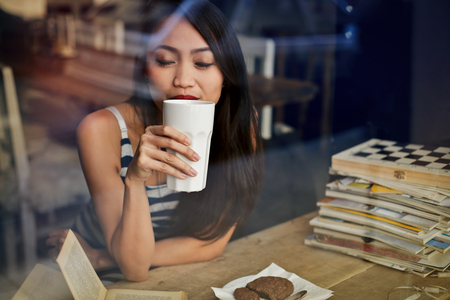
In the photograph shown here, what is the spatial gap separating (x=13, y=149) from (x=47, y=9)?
2.33 feet

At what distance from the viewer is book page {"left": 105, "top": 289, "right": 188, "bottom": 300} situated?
2.67ft

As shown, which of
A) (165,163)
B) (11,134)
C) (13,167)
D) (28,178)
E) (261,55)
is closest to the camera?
(165,163)

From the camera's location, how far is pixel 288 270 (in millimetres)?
982

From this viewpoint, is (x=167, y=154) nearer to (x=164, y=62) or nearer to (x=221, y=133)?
(x=164, y=62)

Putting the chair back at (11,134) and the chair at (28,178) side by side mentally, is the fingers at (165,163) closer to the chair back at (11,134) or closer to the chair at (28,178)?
Result: the chair at (28,178)

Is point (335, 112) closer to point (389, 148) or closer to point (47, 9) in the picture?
point (389, 148)

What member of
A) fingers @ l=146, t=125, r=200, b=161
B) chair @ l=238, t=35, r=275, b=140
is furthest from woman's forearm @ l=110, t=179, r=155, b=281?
chair @ l=238, t=35, r=275, b=140

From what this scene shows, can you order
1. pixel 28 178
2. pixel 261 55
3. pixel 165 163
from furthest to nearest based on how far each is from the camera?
pixel 261 55 < pixel 28 178 < pixel 165 163

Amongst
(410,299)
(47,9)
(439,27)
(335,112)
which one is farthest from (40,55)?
(410,299)

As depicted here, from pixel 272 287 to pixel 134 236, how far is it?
372 mm

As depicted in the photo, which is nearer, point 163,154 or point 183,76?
point 163,154

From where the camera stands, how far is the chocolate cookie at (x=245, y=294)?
79 centimetres

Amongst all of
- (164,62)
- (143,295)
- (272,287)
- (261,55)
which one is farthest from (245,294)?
(261,55)

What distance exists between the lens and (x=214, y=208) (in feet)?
4.09
